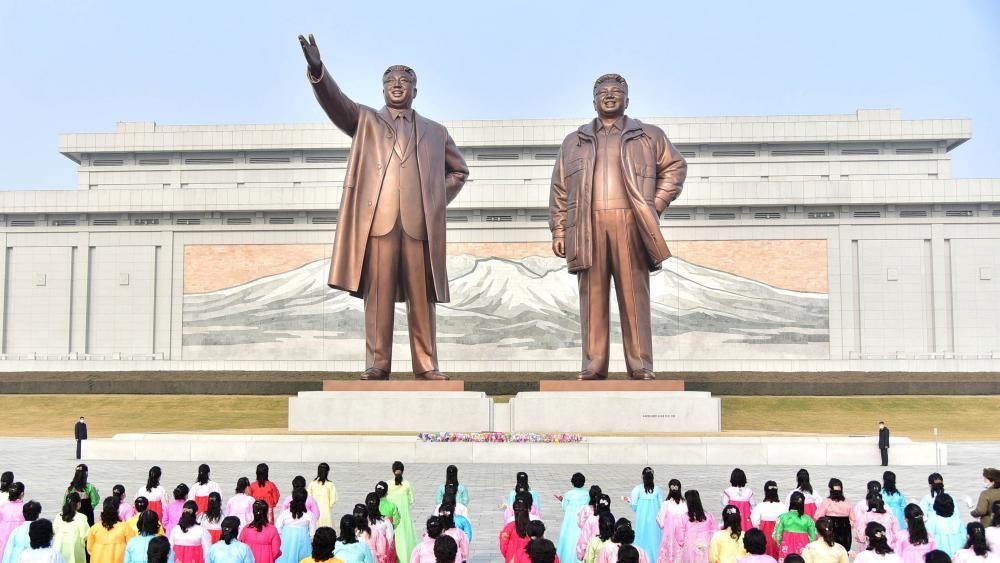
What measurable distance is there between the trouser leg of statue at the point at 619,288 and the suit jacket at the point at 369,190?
240 centimetres

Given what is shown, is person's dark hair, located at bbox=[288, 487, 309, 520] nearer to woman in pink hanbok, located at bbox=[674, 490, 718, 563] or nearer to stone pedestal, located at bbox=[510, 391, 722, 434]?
woman in pink hanbok, located at bbox=[674, 490, 718, 563]

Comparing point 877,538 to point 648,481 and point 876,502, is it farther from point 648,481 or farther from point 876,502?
point 648,481

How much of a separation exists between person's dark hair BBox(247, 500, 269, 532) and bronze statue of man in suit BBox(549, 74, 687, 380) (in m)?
10.7

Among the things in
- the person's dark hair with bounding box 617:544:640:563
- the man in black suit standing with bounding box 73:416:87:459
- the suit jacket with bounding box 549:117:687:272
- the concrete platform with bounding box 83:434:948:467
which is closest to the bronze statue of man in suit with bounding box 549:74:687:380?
the suit jacket with bounding box 549:117:687:272

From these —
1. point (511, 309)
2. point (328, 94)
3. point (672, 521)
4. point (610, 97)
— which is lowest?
point (672, 521)

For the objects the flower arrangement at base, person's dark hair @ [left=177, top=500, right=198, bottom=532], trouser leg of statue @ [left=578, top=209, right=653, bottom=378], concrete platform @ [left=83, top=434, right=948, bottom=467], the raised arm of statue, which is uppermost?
the raised arm of statue

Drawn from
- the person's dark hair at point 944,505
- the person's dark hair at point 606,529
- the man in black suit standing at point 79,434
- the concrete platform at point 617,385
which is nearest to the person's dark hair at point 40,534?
the person's dark hair at point 606,529

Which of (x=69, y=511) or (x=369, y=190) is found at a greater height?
(x=369, y=190)

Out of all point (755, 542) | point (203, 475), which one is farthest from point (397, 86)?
point (755, 542)

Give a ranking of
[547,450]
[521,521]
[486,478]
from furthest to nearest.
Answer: [547,450] < [486,478] < [521,521]

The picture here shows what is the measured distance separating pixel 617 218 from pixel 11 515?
36.5 feet

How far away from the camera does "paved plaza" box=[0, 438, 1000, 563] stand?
10.7 m

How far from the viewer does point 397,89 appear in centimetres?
1634

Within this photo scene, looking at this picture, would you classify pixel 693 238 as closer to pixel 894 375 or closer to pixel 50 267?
pixel 894 375
